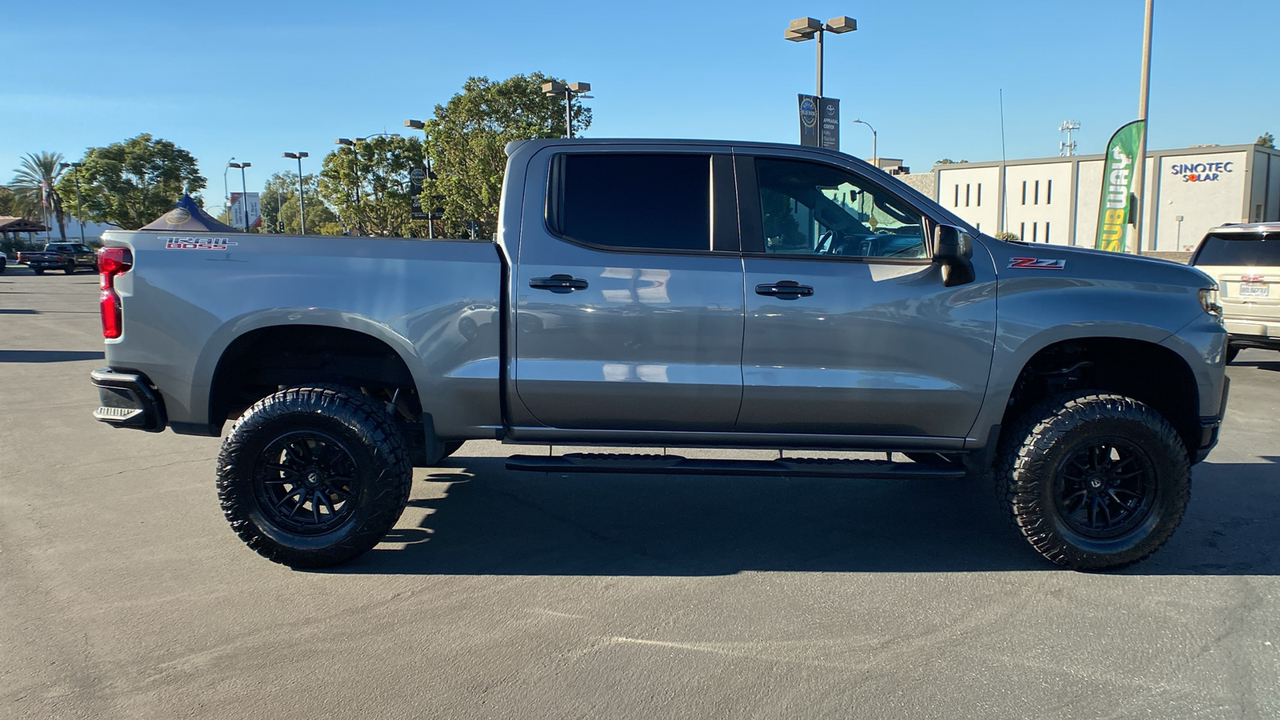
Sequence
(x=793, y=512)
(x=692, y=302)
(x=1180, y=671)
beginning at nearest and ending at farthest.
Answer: (x=1180, y=671) < (x=692, y=302) < (x=793, y=512)

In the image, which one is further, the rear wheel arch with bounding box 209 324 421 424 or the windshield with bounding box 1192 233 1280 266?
the windshield with bounding box 1192 233 1280 266

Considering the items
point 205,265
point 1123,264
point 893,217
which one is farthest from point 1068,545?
point 205,265

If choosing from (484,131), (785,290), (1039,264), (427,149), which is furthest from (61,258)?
(1039,264)

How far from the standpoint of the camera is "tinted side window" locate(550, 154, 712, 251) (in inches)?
176

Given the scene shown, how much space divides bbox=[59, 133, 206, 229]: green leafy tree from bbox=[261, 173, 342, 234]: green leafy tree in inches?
1081

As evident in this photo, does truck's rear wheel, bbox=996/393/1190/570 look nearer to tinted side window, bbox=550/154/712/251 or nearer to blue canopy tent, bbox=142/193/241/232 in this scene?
tinted side window, bbox=550/154/712/251

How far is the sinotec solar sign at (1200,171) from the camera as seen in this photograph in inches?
1877

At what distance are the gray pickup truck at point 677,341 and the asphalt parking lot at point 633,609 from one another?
0.42 meters

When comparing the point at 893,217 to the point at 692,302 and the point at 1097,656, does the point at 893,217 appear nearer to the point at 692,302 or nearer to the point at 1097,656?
the point at 692,302

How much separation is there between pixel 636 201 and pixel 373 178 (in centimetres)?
4755

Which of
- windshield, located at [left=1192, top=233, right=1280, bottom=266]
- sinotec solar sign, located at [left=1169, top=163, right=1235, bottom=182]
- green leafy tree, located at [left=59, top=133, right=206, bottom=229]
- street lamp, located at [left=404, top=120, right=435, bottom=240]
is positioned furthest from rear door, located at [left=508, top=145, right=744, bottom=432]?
green leafy tree, located at [left=59, top=133, right=206, bottom=229]

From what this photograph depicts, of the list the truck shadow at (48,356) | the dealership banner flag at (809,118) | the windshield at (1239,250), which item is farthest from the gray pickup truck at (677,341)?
the dealership banner flag at (809,118)

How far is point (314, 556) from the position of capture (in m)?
4.37

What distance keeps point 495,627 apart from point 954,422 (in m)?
2.41
